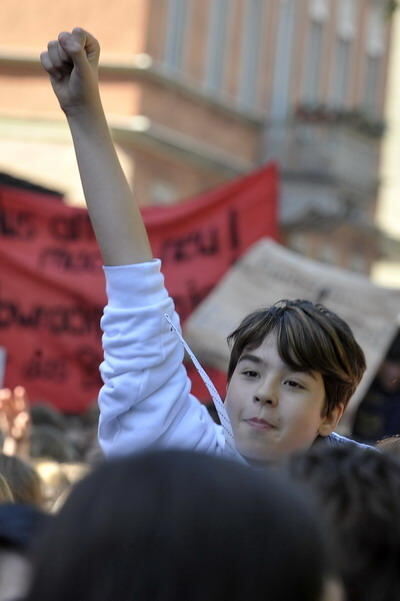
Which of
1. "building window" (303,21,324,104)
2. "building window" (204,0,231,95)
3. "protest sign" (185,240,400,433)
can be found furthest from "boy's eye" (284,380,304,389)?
"building window" (303,21,324,104)

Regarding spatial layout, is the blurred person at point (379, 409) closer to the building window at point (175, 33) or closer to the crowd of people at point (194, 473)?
the crowd of people at point (194, 473)

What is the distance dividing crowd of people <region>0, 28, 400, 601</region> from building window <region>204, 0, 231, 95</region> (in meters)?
19.1

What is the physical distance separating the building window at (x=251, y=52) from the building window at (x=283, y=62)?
48cm

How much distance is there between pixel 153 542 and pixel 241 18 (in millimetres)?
21763

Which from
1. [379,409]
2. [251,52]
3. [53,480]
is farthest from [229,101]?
[53,480]

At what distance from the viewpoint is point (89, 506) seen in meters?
1.64

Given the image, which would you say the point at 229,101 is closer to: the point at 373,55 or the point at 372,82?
the point at 372,82

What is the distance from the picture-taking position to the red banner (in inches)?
369

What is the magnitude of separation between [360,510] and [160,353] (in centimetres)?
95

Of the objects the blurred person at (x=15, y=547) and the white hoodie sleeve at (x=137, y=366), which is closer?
the blurred person at (x=15, y=547)

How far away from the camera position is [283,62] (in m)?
24.4

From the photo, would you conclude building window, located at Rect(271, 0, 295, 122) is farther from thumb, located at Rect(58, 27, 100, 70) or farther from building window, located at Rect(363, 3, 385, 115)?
thumb, located at Rect(58, 27, 100, 70)

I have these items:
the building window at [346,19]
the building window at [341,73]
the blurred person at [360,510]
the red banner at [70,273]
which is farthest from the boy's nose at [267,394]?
the building window at [346,19]

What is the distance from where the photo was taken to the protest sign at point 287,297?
8.12 meters
